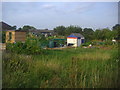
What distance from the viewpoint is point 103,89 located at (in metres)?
2.26

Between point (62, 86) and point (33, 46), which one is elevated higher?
point (33, 46)

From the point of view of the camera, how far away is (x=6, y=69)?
8.89ft

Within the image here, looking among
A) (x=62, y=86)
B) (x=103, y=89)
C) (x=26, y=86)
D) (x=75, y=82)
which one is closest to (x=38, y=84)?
(x=26, y=86)

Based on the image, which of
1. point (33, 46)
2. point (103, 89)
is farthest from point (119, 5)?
point (33, 46)

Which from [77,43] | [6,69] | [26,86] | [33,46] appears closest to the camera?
[26,86]

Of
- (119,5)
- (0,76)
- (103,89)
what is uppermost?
(119,5)

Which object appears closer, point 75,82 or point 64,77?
point 75,82

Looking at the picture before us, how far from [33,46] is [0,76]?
169 inches

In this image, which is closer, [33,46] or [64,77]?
[64,77]

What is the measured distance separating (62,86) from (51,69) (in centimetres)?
76

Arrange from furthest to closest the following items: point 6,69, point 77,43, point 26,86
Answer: point 77,43
point 6,69
point 26,86

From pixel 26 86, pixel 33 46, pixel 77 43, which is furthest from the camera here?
pixel 77 43

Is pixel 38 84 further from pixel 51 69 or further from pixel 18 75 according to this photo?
pixel 51 69

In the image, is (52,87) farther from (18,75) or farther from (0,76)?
(0,76)
